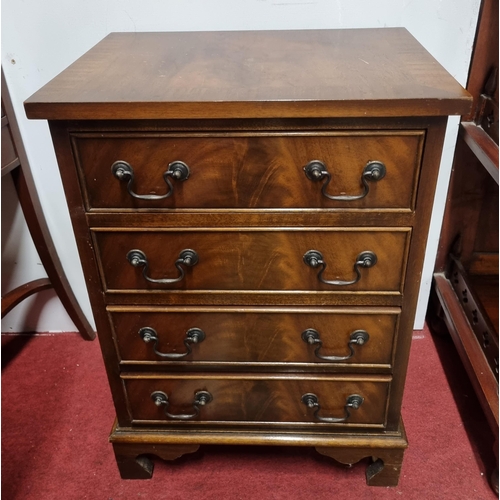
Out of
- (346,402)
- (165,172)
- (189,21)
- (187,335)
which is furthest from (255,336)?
(189,21)

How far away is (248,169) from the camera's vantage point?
80 cm

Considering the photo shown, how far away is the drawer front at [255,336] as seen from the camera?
37.2 inches

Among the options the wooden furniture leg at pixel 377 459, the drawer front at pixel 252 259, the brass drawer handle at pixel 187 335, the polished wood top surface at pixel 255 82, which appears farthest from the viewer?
the wooden furniture leg at pixel 377 459

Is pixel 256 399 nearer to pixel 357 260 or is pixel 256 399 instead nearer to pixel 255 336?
pixel 255 336

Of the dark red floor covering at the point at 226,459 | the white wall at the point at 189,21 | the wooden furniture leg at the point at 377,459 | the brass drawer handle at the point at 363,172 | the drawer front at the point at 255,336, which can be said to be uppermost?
the white wall at the point at 189,21

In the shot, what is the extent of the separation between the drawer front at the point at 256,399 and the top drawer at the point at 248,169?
1.26 feet

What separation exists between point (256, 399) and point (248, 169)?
503 millimetres

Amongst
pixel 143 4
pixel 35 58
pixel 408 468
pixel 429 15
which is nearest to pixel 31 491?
pixel 408 468

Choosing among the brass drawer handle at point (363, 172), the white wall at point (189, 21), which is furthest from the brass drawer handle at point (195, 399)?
the white wall at point (189, 21)

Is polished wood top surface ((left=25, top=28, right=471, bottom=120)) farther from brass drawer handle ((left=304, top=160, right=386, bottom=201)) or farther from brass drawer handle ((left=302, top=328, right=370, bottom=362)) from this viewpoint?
brass drawer handle ((left=302, top=328, right=370, bottom=362))

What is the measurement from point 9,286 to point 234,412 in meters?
0.84

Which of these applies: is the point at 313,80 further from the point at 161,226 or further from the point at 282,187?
the point at 161,226

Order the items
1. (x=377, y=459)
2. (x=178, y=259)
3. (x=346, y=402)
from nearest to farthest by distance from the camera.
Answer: (x=178, y=259)
(x=346, y=402)
(x=377, y=459)

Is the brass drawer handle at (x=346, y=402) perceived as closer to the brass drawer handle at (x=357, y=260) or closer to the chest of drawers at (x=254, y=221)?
the chest of drawers at (x=254, y=221)
